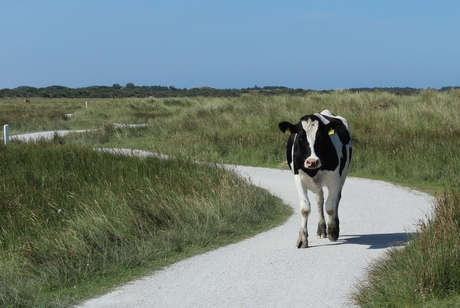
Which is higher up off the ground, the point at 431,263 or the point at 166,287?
the point at 431,263

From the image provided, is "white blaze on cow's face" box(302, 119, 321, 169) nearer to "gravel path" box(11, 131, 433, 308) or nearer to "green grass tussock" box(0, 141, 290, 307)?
"gravel path" box(11, 131, 433, 308)

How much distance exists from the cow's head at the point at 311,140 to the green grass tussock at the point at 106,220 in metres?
1.93

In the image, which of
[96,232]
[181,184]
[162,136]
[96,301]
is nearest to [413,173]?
[181,184]

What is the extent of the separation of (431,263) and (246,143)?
15995 mm

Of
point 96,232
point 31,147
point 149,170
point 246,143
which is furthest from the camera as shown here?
point 246,143

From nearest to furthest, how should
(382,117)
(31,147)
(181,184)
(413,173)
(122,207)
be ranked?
(122,207), (181,184), (413,173), (31,147), (382,117)

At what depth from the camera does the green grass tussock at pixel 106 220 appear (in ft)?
25.2

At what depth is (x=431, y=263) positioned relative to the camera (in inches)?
244

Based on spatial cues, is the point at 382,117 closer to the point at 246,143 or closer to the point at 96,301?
the point at 246,143

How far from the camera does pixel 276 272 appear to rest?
25.1 ft

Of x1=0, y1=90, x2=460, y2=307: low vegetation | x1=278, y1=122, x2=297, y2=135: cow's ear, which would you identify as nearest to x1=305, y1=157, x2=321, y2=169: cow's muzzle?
x1=278, y1=122, x2=297, y2=135: cow's ear

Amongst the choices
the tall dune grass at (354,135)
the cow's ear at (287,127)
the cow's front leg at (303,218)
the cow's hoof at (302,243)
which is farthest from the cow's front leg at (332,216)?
the tall dune grass at (354,135)

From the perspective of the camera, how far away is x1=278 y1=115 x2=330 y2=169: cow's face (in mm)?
8344

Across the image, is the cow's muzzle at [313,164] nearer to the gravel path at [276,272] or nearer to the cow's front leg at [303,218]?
the cow's front leg at [303,218]
